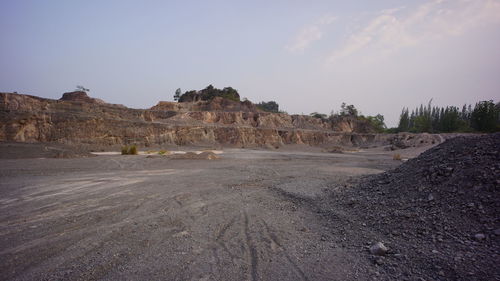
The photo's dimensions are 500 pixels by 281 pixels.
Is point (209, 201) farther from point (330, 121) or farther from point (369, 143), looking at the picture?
point (330, 121)

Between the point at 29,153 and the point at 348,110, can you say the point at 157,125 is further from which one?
the point at 348,110

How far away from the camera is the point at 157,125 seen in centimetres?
3250

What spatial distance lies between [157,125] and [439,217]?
33707 mm

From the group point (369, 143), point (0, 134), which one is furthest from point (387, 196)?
point (369, 143)

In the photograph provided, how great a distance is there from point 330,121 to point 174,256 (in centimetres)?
5654

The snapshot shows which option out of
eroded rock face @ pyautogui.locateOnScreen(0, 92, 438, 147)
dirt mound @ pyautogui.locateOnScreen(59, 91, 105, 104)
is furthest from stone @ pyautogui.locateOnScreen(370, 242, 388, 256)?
dirt mound @ pyautogui.locateOnScreen(59, 91, 105, 104)

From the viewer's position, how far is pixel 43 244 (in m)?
3.77

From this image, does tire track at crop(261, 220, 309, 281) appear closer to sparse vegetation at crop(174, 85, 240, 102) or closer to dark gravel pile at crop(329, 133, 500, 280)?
dark gravel pile at crop(329, 133, 500, 280)

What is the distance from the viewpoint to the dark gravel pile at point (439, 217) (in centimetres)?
281

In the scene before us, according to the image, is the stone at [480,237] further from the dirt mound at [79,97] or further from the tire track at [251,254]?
the dirt mound at [79,97]

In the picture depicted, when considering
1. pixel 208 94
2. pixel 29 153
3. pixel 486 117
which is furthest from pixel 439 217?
pixel 208 94

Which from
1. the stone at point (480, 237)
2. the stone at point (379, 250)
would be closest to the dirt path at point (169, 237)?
the stone at point (379, 250)

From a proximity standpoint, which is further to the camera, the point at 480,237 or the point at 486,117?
the point at 486,117

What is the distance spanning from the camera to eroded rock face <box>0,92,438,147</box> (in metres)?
23.7
